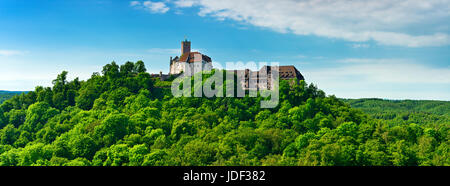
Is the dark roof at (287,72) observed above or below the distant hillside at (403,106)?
above

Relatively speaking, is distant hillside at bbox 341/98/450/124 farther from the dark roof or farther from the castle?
the castle

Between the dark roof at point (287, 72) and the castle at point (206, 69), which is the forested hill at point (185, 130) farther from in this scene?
the dark roof at point (287, 72)

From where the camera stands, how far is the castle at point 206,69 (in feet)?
260

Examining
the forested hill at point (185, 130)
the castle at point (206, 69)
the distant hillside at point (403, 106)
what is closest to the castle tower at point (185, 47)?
the castle at point (206, 69)

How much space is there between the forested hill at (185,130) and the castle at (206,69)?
19.6 ft

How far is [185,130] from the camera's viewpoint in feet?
185

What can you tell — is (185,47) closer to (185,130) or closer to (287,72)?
(287,72)

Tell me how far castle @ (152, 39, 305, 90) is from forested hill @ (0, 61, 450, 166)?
5.98 meters

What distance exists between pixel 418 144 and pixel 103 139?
151ft

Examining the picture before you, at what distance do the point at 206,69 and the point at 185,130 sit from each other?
3435 cm

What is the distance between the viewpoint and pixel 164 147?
50.0m

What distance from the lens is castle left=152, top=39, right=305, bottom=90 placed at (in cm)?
7925
